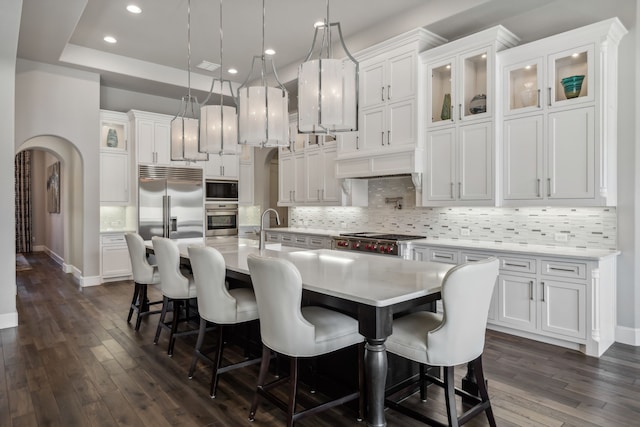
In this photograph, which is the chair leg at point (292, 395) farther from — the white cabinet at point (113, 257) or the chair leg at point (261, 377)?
the white cabinet at point (113, 257)

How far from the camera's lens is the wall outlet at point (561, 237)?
388 cm

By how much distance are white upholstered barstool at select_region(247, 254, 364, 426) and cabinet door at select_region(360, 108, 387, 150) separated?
315 centimetres

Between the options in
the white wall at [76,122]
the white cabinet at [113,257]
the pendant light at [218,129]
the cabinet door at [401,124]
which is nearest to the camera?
the pendant light at [218,129]

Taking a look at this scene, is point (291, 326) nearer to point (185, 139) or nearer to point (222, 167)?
point (185, 139)

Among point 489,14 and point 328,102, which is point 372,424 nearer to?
point 328,102

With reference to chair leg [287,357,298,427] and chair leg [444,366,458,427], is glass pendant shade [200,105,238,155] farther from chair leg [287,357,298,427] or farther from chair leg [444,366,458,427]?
chair leg [444,366,458,427]

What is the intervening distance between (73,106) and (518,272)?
643 centimetres

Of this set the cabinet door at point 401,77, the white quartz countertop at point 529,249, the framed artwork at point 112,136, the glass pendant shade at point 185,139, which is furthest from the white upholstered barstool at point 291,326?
the framed artwork at point 112,136

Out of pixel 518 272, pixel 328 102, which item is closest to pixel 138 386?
pixel 328 102

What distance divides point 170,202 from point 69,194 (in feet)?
7.07

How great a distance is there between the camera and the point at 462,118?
4270mm

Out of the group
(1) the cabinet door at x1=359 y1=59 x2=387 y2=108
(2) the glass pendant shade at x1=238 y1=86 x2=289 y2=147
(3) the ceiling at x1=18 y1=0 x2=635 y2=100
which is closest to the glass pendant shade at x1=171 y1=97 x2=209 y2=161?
(2) the glass pendant shade at x1=238 y1=86 x2=289 y2=147

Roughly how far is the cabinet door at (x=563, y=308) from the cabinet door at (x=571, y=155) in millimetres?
810

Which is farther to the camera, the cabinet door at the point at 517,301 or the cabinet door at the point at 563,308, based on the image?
the cabinet door at the point at 517,301
